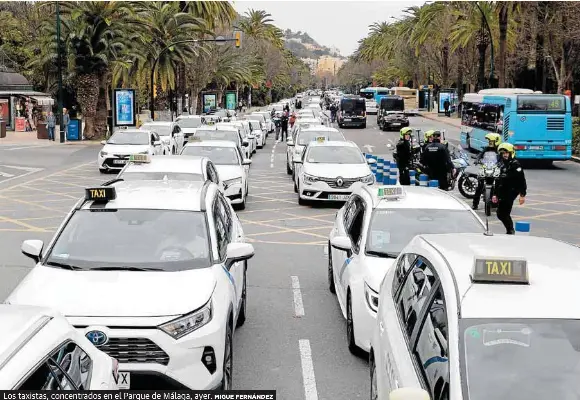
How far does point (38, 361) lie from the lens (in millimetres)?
3615

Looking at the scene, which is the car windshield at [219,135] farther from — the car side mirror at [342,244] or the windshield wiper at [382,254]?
the windshield wiper at [382,254]

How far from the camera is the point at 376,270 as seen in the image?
26.0ft

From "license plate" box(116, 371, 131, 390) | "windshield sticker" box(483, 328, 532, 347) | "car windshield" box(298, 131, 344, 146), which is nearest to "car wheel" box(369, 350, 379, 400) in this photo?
"windshield sticker" box(483, 328, 532, 347)

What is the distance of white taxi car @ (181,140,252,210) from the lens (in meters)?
18.9

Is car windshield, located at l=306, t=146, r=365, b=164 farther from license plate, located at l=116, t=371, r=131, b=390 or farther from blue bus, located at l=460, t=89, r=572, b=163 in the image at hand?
license plate, located at l=116, t=371, r=131, b=390

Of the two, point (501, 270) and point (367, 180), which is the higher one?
point (501, 270)

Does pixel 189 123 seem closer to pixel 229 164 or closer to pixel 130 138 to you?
pixel 130 138

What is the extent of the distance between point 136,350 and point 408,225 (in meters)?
3.92

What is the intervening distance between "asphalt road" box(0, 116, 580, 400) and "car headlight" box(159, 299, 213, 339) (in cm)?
131

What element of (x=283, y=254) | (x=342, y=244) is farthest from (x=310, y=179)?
(x=342, y=244)

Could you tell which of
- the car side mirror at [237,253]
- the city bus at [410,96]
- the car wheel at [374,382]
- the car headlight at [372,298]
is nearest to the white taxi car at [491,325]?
the car wheel at [374,382]

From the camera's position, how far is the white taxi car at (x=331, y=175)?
63.7 ft

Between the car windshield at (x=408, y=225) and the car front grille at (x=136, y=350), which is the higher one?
the car windshield at (x=408, y=225)

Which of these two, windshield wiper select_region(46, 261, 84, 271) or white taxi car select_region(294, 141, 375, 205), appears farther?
white taxi car select_region(294, 141, 375, 205)
